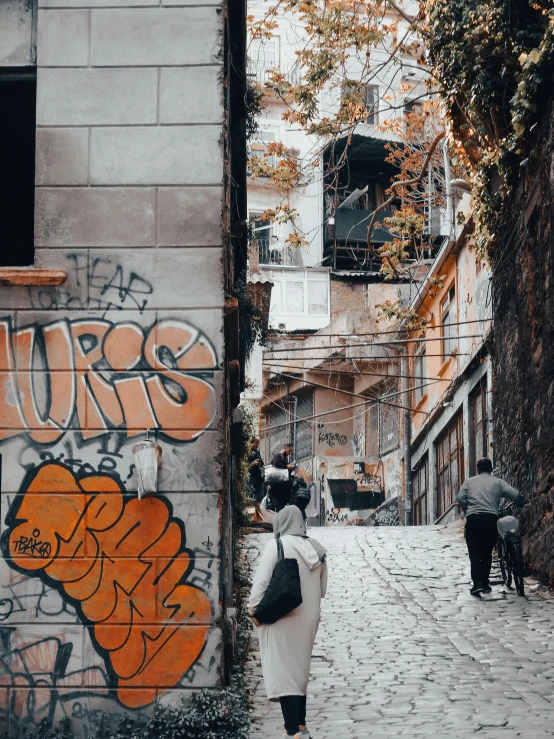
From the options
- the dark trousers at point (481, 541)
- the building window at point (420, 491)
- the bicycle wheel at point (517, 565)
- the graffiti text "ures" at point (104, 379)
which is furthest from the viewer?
the building window at point (420, 491)

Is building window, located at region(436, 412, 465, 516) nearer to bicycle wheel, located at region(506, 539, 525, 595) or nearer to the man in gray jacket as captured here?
the man in gray jacket

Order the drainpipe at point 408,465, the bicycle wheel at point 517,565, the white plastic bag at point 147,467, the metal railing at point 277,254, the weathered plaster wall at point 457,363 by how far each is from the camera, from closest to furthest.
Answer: the white plastic bag at point 147,467
the bicycle wheel at point 517,565
the weathered plaster wall at point 457,363
the drainpipe at point 408,465
the metal railing at point 277,254

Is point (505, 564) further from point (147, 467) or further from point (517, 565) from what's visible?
point (147, 467)

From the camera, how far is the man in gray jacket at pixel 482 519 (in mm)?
12867

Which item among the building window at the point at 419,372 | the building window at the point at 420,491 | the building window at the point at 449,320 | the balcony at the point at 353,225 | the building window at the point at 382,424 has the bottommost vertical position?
the building window at the point at 420,491

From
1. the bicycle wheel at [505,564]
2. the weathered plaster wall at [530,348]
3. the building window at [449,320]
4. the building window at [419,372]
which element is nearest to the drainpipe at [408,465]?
the building window at [419,372]

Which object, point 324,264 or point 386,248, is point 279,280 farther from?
point 386,248

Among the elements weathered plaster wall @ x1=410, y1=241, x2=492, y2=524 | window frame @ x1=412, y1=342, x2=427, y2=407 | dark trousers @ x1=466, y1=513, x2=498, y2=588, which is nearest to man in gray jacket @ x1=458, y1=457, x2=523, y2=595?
dark trousers @ x1=466, y1=513, x2=498, y2=588

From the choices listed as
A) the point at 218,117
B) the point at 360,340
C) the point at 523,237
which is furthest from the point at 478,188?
the point at 360,340

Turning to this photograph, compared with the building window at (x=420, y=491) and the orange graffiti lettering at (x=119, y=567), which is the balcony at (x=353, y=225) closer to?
the building window at (x=420, y=491)

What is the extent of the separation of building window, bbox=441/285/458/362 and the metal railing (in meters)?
12.1

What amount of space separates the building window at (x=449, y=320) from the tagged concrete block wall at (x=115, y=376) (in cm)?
1645

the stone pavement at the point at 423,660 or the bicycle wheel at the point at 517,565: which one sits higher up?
the bicycle wheel at the point at 517,565

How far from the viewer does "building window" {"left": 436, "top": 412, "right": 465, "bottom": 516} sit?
23562 mm
